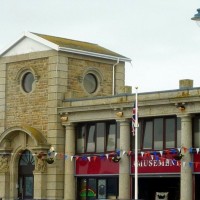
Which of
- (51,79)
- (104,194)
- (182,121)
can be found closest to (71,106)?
(51,79)

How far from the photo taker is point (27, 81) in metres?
44.3

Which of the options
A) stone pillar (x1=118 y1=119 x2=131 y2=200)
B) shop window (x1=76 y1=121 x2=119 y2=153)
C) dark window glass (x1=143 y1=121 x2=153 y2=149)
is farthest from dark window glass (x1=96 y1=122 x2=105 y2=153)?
dark window glass (x1=143 y1=121 x2=153 y2=149)

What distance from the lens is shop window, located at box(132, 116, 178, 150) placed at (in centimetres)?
3691

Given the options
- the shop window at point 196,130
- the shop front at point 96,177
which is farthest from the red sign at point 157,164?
the shop front at point 96,177

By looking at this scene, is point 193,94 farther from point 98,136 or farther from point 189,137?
point 98,136

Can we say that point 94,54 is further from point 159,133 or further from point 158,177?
point 158,177

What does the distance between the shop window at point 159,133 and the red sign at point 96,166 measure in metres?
2.23

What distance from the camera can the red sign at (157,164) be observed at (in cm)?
3672

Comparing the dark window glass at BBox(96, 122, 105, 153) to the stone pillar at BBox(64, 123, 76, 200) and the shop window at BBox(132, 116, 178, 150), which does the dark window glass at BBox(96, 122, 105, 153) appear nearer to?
the stone pillar at BBox(64, 123, 76, 200)

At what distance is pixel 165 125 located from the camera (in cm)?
3728

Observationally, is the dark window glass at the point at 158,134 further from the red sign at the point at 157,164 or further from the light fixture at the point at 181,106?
the light fixture at the point at 181,106

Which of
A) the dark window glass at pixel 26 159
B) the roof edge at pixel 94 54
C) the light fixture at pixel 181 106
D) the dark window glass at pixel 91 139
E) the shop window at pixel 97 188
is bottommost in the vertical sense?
the shop window at pixel 97 188

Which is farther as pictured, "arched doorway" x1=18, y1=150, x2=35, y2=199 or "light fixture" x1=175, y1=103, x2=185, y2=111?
"arched doorway" x1=18, y1=150, x2=35, y2=199

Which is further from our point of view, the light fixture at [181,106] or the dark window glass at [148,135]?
the dark window glass at [148,135]
